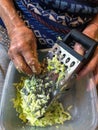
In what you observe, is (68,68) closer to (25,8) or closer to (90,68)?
(90,68)

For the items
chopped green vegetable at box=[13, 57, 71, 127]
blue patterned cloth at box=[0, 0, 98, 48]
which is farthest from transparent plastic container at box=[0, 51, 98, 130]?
blue patterned cloth at box=[0, 0, 98, 48]

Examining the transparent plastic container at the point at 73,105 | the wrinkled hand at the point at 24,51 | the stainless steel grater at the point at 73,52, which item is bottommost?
the transparent plastic container at the point at 73,105

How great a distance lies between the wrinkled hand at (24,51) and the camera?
0.87 meters

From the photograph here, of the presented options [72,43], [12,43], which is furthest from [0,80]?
[72,43]

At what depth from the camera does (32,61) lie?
0.86 meters

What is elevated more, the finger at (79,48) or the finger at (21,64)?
the finger at (21,64)

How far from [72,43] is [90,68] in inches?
3.3

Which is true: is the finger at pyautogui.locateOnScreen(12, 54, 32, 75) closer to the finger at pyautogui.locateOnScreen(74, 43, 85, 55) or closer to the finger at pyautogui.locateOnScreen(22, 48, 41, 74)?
the finger at pyautogui.locateOnScreen(22, 48, 41, 74)

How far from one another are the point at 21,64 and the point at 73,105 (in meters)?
0.18

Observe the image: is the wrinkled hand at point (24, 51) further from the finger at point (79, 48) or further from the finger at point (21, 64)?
the finger at point (79, 48)

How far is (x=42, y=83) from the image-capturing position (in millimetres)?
882

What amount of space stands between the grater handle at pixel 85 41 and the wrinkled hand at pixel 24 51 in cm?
9

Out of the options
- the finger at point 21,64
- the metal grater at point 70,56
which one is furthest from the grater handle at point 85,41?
the finger at point 21,64

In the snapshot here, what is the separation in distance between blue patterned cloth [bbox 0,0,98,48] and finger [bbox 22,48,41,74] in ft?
0.41
